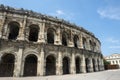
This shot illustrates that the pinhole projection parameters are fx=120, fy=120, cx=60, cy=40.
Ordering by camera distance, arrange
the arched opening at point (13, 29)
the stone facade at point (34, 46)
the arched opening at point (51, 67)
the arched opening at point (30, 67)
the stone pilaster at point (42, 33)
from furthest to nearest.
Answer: the arched opening at point (51, 67) < the arched opening at point (13, 29) < the stone pilaster at point (42, 33) < the arched opening at point (30, 67) < the stone facade at point (34, 46)

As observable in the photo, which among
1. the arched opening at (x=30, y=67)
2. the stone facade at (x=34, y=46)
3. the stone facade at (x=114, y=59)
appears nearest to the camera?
the stone facade at (x=34, y=46)

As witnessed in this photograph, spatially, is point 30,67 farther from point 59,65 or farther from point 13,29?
point 13,29

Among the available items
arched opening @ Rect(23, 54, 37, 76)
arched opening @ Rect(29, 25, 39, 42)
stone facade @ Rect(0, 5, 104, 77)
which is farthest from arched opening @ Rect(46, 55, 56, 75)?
arched opening @ Rect(29, 25, 39, 42)

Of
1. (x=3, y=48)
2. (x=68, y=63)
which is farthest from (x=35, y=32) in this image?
(x=68, y=63)

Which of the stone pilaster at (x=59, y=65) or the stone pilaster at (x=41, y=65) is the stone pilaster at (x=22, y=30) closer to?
the stone pilaster at (x=41, y=65)

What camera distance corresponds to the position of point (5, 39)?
1386 cm

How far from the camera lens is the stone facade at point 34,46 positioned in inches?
554

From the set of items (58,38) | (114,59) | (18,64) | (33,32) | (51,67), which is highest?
(33,32)

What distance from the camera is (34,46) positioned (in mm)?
15016

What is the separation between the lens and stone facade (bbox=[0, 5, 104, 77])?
46.2 feet

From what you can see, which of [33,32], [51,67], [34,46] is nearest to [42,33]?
[34,46]

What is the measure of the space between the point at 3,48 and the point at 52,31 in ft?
23.0

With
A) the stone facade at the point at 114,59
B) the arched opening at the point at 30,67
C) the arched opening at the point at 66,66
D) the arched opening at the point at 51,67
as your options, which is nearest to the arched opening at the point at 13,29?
the arched opening at the point at 30,67

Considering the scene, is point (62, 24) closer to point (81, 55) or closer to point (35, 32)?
point (35, 32)
